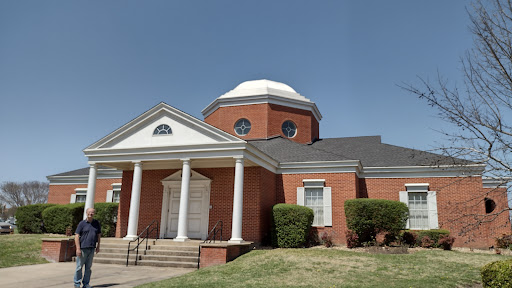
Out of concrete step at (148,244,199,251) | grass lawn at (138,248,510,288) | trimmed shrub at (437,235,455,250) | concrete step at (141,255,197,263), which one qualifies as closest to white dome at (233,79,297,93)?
trimmed shrub at (437,235,455,250)

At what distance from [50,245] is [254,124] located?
13.4 meters

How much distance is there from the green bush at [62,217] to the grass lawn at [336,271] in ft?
37.5

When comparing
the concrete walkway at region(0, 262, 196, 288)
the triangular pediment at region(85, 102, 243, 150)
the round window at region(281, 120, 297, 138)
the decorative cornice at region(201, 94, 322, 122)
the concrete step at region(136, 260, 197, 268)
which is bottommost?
the concrete walkway at region(0, 262, 196, 288)

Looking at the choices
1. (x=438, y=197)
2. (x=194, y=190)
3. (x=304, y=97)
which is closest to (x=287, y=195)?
(x=194, y=190)

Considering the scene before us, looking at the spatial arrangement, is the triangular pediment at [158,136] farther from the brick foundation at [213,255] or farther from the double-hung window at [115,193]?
the double-hung window at [115,193]

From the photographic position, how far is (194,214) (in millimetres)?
17609

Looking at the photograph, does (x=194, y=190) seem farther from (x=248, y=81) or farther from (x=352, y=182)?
(x=248, y=81)

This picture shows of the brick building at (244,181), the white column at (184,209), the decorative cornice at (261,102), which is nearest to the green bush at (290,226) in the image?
the brick building at (244,181)

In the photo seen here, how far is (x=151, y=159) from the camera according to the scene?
16.1m

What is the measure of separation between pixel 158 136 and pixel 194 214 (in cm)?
402

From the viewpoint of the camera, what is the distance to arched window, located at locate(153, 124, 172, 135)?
16.4m

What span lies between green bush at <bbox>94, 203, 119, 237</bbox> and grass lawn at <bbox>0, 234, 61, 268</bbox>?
9.98 ft

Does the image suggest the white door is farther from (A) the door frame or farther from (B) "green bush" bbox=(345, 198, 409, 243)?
(B) "green bush" bbox=(345, 198, 409, 243)

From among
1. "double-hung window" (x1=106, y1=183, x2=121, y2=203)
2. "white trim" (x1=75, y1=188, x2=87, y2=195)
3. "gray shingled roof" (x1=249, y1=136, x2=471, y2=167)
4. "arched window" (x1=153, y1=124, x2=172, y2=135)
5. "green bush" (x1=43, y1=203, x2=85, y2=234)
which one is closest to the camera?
"arched window" (x1=153, y1=124, x2=172, y2=135)
